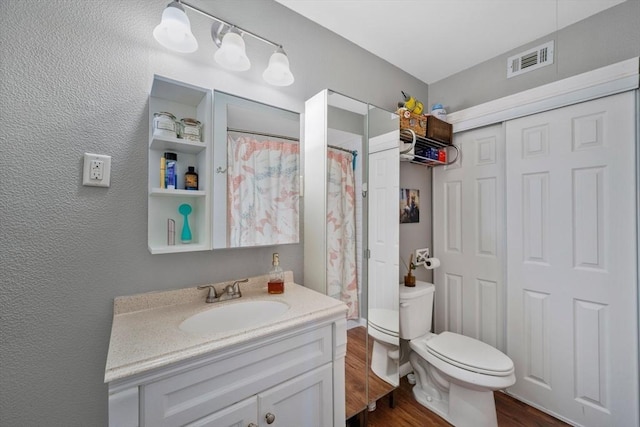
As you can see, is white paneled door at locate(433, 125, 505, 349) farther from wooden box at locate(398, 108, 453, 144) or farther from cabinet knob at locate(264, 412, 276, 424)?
cabinet knob at locate(264, 412, 276, 424)

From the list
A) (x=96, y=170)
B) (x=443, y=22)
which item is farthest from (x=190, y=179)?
(x=443, y=22)

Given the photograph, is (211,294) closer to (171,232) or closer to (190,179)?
(171,232)

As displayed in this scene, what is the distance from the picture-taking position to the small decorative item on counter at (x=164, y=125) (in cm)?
106

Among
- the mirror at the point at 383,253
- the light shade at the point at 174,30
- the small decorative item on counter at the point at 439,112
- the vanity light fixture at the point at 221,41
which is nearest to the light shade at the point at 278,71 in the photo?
the vanity light fixture at the point at 221,41

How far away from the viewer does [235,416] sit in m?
0.84

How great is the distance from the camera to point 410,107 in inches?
74.0

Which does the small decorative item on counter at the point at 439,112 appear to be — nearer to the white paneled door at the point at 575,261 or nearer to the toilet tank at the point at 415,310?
the white paneled door at the point at 575,261

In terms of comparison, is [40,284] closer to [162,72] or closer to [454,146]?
[162,72]

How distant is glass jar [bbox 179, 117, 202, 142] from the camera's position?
3.71 feet

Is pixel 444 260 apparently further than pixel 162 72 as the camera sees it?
Yes

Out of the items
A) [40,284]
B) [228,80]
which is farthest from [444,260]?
[40,284]

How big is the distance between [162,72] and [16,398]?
→ 1288 millimetres

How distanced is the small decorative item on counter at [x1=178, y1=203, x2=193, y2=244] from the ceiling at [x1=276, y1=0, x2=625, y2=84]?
122 centimetres

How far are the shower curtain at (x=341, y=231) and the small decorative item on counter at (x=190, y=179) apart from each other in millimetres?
643
